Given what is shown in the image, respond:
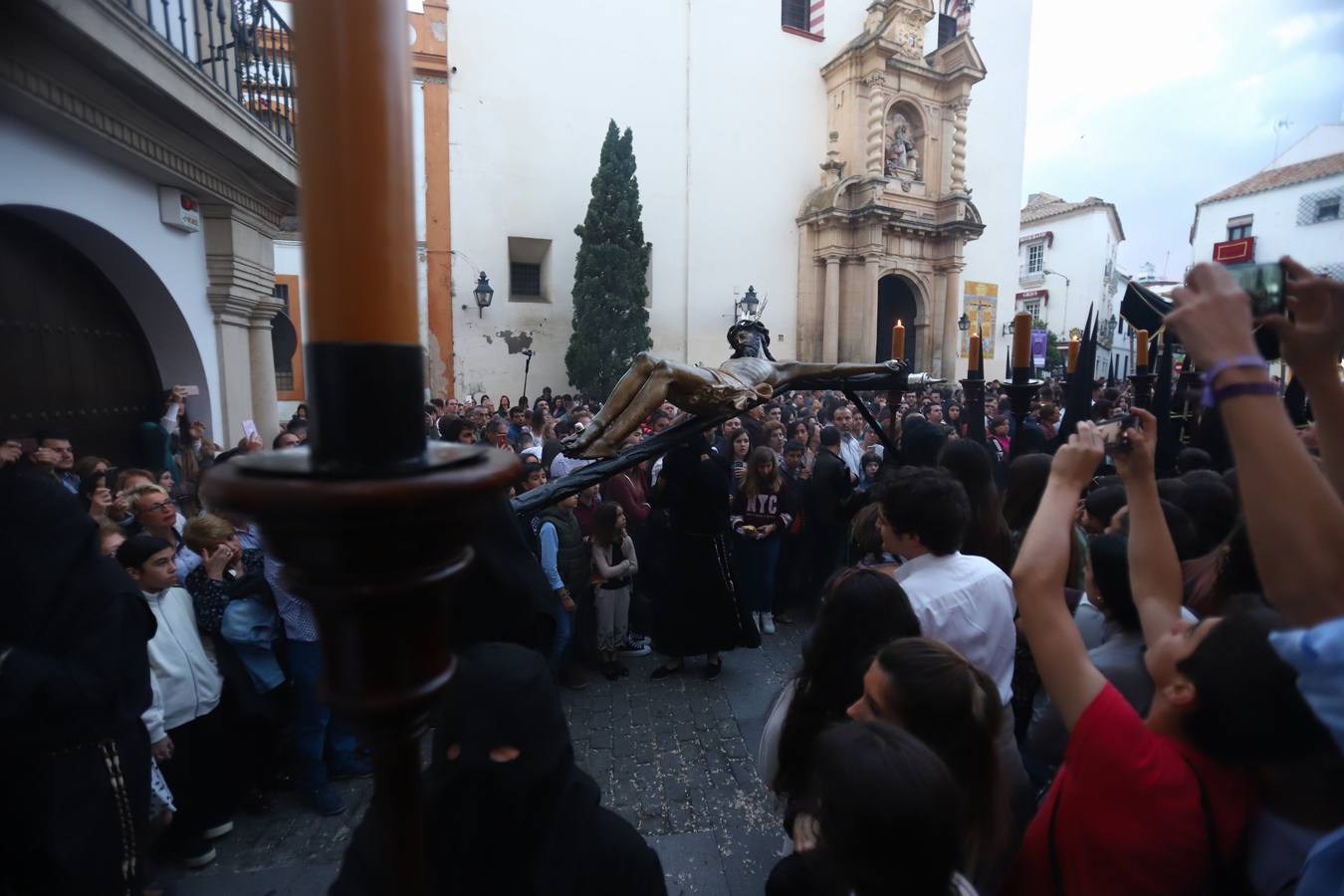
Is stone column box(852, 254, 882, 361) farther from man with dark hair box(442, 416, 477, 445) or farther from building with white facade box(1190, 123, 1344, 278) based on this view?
man with dark hair box(442, 416, 477, 445)

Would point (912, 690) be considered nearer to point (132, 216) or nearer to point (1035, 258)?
point (132, 216)

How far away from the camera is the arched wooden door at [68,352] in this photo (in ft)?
15.5

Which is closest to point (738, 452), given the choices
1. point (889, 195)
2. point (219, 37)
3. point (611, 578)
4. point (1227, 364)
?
point (611, 578)

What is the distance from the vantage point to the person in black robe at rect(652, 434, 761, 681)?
14.8 feet

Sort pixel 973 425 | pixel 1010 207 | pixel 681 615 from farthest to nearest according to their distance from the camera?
pixel 1010 207 < pixel 681 615 < pixel 973 425

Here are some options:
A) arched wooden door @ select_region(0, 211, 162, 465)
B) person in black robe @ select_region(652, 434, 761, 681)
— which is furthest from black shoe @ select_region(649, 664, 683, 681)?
arched wooden door @ select_region(0, 211, 162, 465)

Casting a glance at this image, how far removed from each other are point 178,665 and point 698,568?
111 inches

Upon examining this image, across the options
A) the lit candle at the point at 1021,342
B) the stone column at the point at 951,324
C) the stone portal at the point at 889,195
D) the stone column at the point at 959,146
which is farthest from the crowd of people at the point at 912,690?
the stone column at the point at 959,146

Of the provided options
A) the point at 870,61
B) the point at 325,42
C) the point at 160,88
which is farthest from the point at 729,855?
the point at 870,61

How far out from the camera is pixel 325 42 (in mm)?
593

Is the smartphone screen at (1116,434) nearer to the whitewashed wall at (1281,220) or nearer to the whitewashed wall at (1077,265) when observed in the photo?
the whitewashed wall at (1281,220)

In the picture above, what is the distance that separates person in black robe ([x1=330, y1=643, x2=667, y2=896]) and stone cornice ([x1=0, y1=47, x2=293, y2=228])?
166 inches

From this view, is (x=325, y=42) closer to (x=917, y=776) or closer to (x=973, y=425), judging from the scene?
(x=917, y=776)

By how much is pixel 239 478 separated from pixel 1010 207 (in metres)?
25.1
